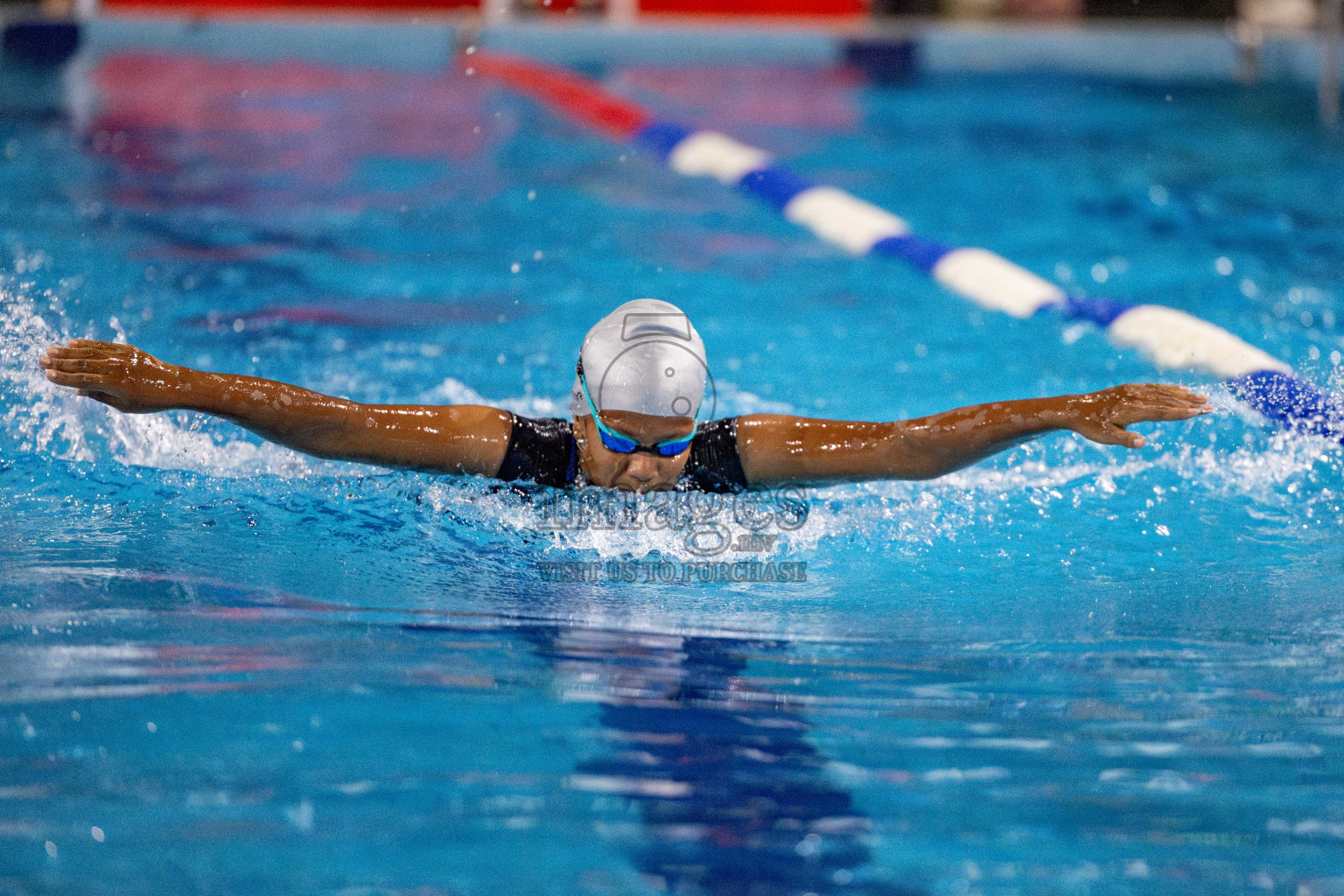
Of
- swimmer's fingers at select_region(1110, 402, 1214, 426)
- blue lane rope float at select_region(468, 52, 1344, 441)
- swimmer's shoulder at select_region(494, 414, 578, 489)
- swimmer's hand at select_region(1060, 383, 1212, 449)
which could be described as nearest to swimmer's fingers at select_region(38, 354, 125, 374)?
swimmer's shoulder at select_region(494, 414, 578, 489)

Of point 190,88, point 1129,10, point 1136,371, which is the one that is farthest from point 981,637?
point 1129,10

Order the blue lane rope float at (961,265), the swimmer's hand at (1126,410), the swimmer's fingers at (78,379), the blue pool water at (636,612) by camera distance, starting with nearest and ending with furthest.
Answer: the blue pool water at (636,612)
the swimmer's fingers at (78,379)
the swimmer's hand at (1126,410)
the blue lane rope float at (961,265)

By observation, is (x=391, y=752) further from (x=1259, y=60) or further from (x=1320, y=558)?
(x=1259, y=60)

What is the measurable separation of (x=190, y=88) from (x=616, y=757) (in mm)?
8381

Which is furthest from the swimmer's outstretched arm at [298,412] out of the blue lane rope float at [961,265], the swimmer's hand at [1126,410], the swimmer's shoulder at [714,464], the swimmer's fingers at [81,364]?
the blue lane rope float at [961,265]

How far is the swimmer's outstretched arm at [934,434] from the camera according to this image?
113 inches

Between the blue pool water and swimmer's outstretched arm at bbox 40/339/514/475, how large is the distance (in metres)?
0.17

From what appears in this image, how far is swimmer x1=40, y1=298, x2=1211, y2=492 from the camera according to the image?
286 cm

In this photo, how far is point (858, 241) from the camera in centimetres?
637

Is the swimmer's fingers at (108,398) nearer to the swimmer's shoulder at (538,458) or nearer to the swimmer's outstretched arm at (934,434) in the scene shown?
the swimmer's shoulder at (538,458)

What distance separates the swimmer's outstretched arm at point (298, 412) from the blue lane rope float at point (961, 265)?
2.23 metres

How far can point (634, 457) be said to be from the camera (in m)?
2.99

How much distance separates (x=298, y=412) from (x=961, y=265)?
3616mm

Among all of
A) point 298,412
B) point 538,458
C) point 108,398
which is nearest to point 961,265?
point 538,458
